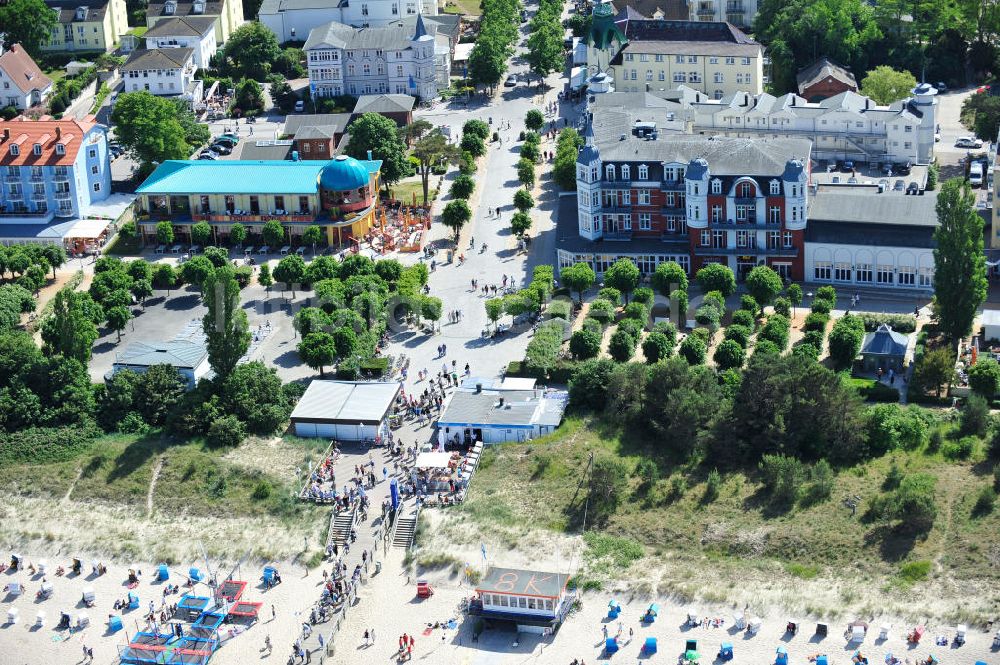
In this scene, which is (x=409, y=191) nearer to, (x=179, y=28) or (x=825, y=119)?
(x=825, y=119)

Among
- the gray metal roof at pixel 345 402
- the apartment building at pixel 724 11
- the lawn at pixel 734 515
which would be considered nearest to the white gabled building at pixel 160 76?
the apartment building at pixel 724 11

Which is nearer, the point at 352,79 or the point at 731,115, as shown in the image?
the point at 731,115

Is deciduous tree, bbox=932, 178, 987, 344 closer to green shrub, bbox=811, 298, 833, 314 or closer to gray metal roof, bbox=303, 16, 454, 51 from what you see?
green shrub, bbox=811, 298, 833, 314

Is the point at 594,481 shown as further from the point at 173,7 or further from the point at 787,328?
the point at 173,7

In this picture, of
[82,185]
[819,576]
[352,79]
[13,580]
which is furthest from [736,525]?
[352,79]

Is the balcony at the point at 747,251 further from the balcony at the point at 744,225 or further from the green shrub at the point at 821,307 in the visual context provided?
the green shrub at the point at 821,307

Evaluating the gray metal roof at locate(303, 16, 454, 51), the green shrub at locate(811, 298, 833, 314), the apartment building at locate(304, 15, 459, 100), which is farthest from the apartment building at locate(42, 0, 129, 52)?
the green shrub at locate(811, 298, 833, 314)
